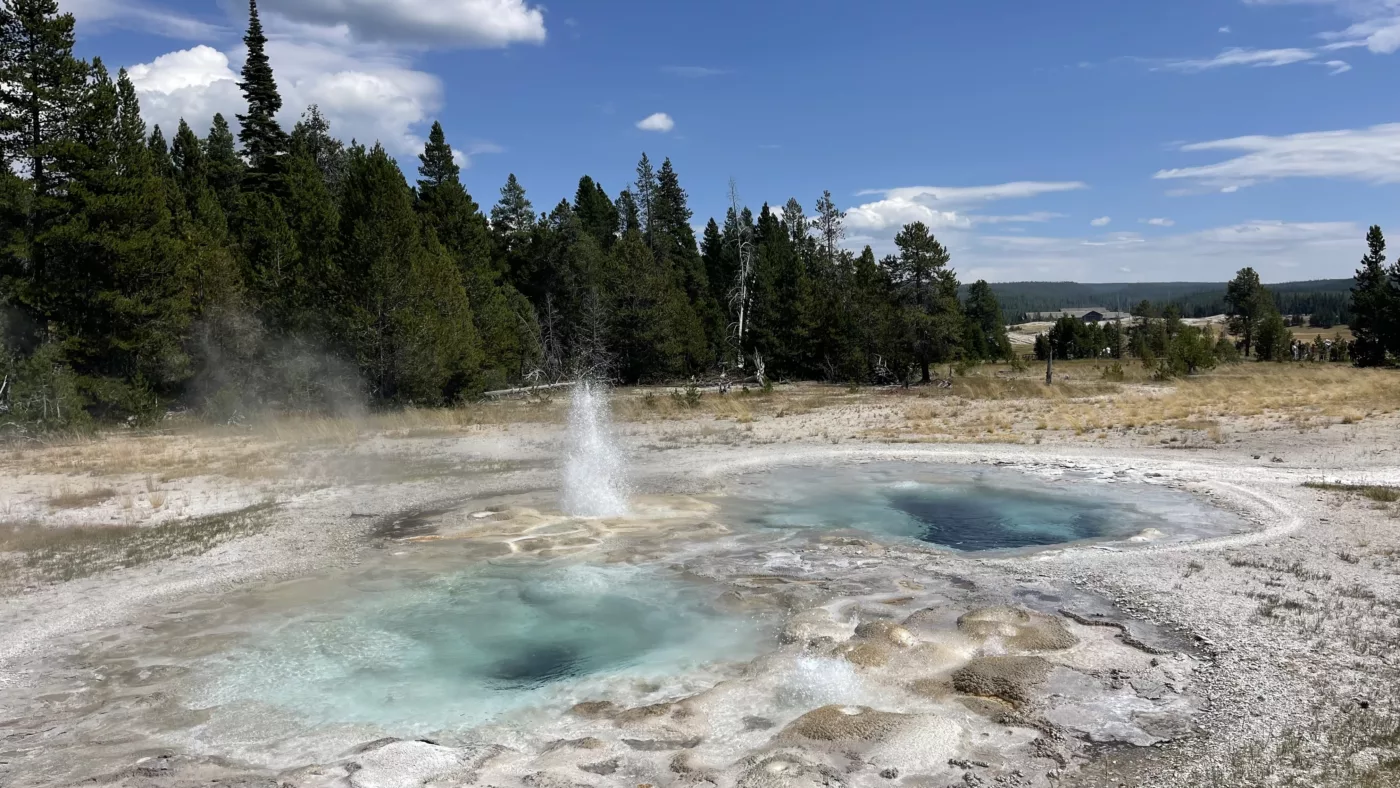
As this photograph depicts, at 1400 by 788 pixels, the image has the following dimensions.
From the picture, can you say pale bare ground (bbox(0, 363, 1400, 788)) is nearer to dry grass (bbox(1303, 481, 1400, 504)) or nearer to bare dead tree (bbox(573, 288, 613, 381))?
dry grass (bbox(1303, 481, 1400, 504))

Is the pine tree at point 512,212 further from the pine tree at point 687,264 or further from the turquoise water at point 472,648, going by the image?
the turquoise water at point 472,648

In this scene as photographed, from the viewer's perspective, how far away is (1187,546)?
10609mm

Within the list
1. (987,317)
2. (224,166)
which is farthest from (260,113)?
(987,317)

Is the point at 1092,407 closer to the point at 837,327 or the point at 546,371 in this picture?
the point at 837,327

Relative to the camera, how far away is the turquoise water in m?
6.80

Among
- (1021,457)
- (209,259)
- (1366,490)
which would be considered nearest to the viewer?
(1366,490)

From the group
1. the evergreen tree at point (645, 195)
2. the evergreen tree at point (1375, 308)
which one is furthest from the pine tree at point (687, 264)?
the evergreen tree at point (1375, 308)

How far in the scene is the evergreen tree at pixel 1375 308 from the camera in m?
48.6

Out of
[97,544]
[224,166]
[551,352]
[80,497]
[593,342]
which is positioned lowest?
[97,544]

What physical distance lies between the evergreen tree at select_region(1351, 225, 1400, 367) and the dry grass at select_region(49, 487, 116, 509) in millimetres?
58924

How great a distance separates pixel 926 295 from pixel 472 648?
3435 centimetres

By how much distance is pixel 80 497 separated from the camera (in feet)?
47.8

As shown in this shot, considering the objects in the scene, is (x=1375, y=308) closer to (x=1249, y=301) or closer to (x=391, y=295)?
(x=1249, y=301)

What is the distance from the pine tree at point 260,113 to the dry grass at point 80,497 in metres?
28.7
